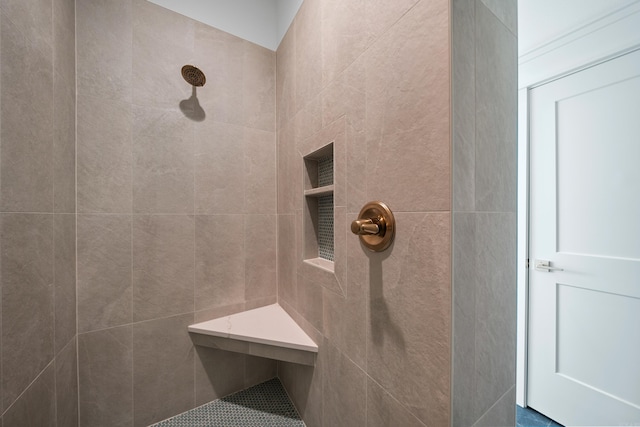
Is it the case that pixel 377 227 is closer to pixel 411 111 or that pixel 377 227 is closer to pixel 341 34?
pixel 411 111

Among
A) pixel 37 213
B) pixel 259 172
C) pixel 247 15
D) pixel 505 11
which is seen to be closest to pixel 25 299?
pixel 37 213

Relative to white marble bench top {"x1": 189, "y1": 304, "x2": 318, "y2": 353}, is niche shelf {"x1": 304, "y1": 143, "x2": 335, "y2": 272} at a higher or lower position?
higher

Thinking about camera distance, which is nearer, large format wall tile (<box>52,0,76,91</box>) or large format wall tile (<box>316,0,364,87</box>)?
large format wall tile (<box>316,0,364,87</box>)

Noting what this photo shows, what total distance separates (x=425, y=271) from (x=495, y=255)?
0.67 feet

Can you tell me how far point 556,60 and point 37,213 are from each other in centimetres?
240

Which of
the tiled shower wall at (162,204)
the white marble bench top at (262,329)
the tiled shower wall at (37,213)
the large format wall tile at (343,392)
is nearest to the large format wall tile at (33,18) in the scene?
the tiled shower wall at (37,213)

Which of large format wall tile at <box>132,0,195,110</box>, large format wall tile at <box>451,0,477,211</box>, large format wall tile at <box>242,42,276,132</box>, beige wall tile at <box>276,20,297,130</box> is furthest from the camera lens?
large format wall tile at <box>242,42,276,132</box>

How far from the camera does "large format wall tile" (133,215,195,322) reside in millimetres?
1046

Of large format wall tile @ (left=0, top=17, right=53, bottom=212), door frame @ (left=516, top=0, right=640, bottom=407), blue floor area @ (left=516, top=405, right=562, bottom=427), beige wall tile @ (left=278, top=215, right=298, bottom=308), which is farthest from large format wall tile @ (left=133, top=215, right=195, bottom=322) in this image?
blue floor area @ (left=516, top=405, right=562, bottom=427)

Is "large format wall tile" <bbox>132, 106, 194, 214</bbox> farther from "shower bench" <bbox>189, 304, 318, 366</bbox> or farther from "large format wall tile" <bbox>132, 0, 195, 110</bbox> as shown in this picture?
"shower bench" <bbox>189, 304, 318, 366</bbox>

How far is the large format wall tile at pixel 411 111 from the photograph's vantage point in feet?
1.49

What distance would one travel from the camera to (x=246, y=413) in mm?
1146

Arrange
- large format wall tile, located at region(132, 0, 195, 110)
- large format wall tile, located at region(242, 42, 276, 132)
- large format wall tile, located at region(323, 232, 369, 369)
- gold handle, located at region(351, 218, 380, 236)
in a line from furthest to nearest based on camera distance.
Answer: large format wall tile, located at region(242, 42, 276, 132)
large format wall tile, located at region(132, 0, 195, 110)
large format wall tile, located at region(323, 232, 369, 369)
gold handle, located at region(351, 218, 380, 236)

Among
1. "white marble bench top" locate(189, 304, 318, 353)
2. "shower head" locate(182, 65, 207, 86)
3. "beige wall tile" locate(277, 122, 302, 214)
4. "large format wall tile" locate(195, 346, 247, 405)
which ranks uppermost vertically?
"shower head" locate(182, 65, 207, 86)
